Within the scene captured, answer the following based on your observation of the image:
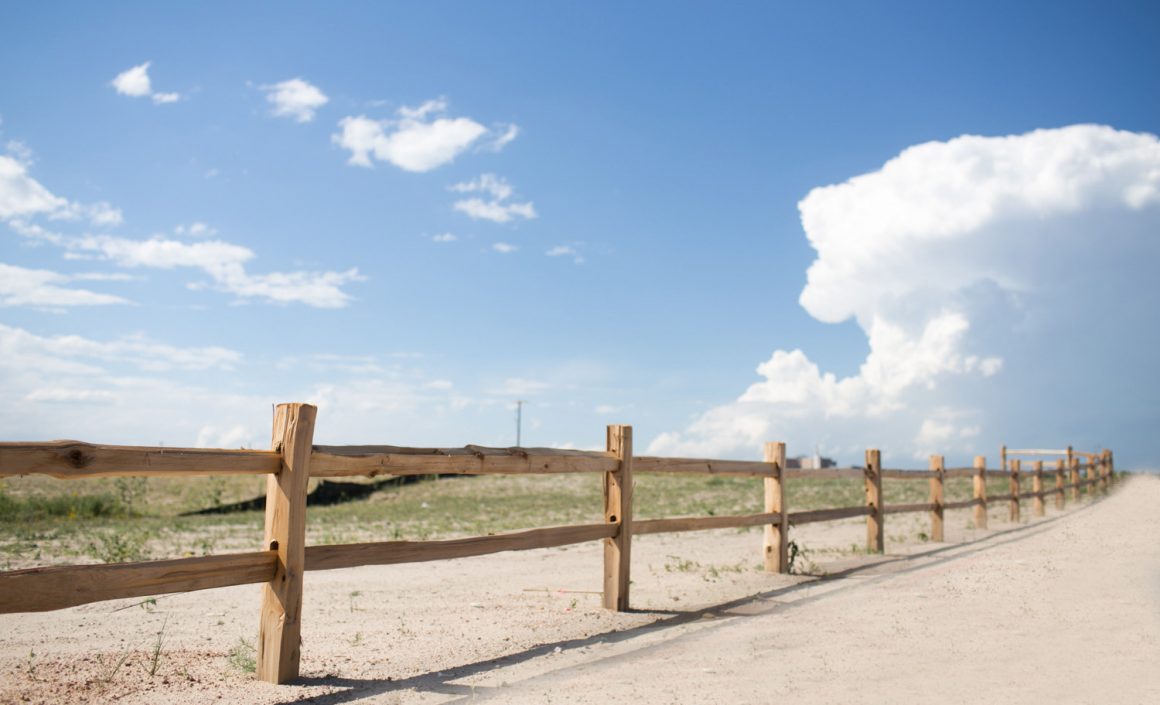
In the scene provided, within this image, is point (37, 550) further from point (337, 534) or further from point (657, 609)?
point (657, 609)

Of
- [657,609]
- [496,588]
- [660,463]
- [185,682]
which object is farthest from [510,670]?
[496,588]

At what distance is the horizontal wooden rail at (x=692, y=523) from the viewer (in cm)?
750

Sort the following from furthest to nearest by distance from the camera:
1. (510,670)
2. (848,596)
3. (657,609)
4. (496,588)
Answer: (496,588), (848,596), (657,609), (510,670)

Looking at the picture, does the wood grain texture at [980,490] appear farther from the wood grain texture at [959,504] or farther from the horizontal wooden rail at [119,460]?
the horizontal wooden rail at [119,460]

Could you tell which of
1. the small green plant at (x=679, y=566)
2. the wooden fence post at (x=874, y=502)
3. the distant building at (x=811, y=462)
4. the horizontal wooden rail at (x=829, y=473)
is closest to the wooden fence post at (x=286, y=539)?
the small green plant at (x=679, y=566)

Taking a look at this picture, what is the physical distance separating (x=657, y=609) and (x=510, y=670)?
8.15ft

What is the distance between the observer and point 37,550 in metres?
11.1

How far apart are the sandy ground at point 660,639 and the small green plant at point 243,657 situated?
27 millimetres

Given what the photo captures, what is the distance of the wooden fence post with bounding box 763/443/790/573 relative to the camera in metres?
9.77

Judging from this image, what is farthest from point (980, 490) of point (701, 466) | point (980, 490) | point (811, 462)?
point (811, 462)

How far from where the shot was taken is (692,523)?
8.05 meters

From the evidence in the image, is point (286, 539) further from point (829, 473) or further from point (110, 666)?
point (829, 473)

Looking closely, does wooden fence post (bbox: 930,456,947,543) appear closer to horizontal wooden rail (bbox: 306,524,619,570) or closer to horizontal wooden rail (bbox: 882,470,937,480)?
horizontal wooden rail (bbox: 882,470,937,480)

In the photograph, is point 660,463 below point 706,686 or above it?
above
